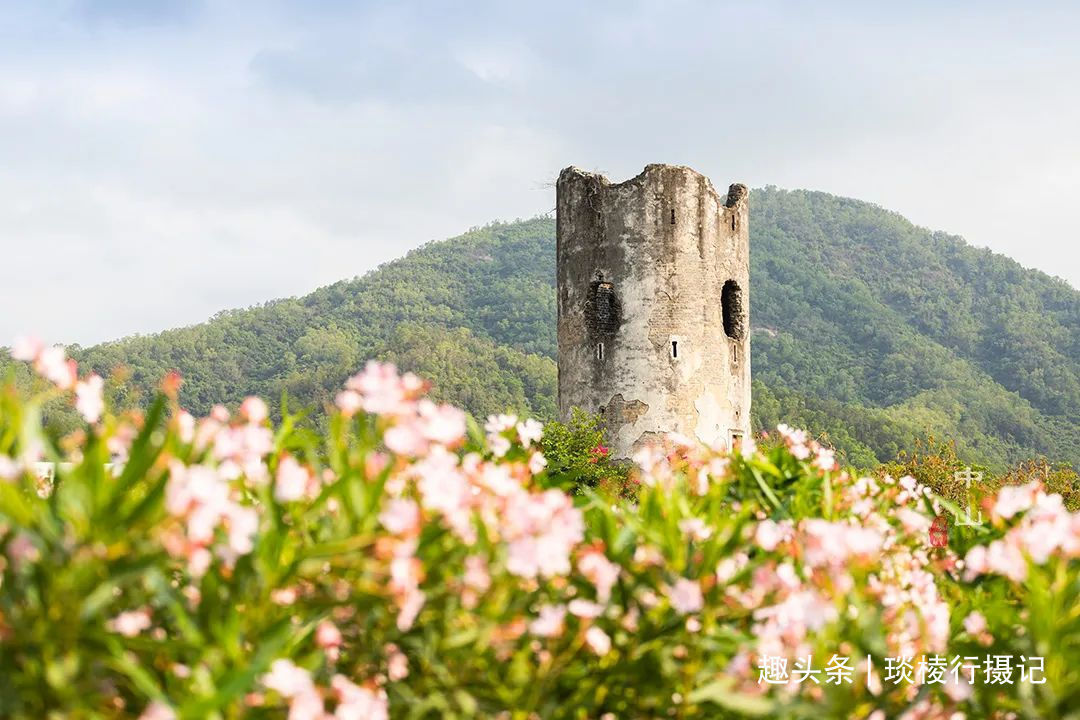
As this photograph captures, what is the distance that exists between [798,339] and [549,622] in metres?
91.3

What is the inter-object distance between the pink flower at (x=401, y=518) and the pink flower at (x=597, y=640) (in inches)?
19.3

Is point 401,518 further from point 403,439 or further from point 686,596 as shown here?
point 686,596

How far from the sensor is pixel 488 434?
3.42m

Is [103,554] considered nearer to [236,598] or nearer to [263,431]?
[236,598]

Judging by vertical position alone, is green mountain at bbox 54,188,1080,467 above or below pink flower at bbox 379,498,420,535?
above

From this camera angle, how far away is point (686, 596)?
2197 millimetres

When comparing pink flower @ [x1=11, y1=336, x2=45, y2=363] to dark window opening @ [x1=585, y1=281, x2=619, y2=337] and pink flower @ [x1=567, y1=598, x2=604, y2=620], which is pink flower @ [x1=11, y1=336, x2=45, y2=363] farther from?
dark window opening @ [x1=585, y1=281, x2=619, y2=337]

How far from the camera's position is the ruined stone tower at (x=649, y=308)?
15328 mm

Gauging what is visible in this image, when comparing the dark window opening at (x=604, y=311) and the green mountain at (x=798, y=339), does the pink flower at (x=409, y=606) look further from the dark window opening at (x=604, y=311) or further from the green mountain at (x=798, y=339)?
the green mountain at (x=798, y=339)

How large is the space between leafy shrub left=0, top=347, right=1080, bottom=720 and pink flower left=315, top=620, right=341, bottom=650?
0.03ft

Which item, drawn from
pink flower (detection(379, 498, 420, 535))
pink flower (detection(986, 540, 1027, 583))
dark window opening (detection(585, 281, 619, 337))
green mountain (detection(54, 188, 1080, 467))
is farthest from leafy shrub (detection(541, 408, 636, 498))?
green mountain (detection(54, 188, 1080, 467))

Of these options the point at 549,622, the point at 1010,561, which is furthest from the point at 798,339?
the point at 549,622

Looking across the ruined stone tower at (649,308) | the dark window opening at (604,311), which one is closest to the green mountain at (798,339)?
the ruined stone tower at (649,308)

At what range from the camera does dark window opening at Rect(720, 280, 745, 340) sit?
1639 cm
